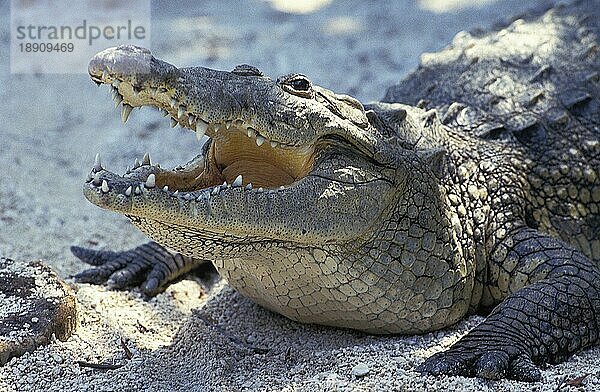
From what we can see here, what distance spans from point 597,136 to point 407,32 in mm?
4328

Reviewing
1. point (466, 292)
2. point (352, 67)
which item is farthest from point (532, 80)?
point (352, 67)

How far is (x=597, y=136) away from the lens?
4.86 meters

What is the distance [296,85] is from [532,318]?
147 centimetres

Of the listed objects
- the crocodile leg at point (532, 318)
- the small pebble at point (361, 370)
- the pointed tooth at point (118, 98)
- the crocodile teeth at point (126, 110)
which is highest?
the pointed tooth at point (118, 98)

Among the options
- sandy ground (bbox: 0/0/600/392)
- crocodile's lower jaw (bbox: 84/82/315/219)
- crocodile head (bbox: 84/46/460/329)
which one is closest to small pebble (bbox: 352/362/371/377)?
sandy ground (bbox: 0/0/600/392)

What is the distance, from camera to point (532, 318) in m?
3.66

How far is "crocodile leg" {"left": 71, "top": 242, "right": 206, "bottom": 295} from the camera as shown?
474 centimetres

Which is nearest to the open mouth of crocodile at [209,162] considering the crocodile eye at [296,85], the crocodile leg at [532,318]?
the crocodile eye at [296,85]

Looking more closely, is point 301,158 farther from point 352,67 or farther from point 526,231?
point 352,67

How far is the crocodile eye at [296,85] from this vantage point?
11.8 ft

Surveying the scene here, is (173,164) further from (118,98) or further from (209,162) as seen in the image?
(118,98)

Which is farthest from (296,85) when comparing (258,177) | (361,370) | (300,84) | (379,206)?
(361,370)

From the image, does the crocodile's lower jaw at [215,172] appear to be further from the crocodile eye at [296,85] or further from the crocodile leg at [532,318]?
the crocodile leg at [532,318]

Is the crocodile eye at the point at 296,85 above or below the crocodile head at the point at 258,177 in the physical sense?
above
